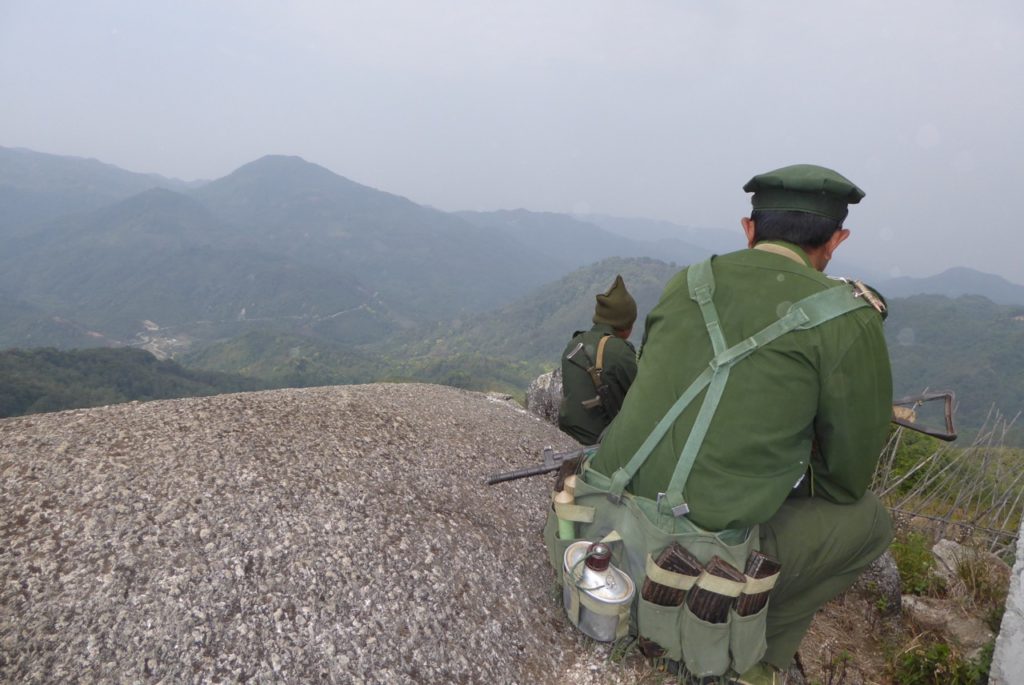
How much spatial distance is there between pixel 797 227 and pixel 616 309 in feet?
11.3

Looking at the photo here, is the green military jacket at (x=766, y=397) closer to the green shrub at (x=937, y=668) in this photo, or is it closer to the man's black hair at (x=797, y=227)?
the man's black hair at (x=797, y=227)

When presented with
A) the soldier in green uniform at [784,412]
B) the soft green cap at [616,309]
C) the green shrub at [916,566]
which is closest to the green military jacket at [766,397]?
the soldier in green uniform at [784,412]

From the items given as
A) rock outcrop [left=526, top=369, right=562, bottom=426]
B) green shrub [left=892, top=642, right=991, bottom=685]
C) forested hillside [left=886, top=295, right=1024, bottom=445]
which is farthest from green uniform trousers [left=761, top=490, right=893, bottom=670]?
forested hillside [left=886, top=295, right=1024, bottom=445]

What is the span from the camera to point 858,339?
2.78 m

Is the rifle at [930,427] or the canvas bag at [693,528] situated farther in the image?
the rifle at [930,427]

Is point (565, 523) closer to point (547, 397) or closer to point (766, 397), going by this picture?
point (766, 397)

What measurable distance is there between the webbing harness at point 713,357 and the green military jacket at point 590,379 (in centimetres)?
307

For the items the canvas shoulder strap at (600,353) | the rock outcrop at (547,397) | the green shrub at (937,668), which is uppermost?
the canvas shoulder strap at (600,353)

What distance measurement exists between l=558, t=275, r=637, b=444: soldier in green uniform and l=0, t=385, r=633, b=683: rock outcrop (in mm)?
1327

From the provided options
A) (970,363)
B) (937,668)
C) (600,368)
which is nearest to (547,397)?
(600,368)

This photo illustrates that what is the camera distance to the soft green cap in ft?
21.5

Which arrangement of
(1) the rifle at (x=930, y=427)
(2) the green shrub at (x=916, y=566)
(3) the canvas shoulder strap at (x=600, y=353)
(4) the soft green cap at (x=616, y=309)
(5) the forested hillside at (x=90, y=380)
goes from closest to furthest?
(1) the rifle at (x=930, y=427)
(2) the green shrub at (x=916, y=566)
(3) the canvas shoulder strap at (x=600, y=353)
(4) the soft green cap at (x=616, y=309)
(5) the forested hillside at (x=90, y=380)

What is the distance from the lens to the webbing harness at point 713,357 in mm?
2826

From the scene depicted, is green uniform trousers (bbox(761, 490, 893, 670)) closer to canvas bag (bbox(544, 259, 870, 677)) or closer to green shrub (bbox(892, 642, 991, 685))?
canvas bag (bbox(544, 259, 870, 677))
